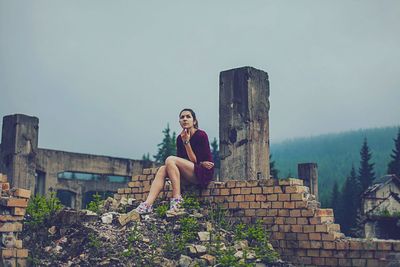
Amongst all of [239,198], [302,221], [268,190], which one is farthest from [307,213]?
[239,198]

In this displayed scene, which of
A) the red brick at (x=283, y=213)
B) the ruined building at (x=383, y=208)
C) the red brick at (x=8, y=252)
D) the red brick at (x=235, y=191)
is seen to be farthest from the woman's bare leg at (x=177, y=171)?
the ruined building at (x=383, y=208)

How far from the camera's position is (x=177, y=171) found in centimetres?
733

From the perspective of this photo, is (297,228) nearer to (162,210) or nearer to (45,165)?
(162,210)

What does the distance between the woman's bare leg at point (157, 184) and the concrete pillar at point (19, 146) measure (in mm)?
5281

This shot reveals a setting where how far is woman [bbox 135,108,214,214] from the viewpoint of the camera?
24.0 feet

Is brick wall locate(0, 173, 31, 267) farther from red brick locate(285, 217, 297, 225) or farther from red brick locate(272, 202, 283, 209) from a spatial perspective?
red brick locate(285, 217, 297, 225)

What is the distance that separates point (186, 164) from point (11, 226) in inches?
90.7

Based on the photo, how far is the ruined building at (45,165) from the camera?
11.8 meters

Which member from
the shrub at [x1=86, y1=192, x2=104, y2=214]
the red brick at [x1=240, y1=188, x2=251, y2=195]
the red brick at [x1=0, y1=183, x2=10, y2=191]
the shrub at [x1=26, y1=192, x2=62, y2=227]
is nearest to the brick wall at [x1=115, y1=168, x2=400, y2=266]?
the red brick at [x1=240, y1=188, x2=251, y2=195]

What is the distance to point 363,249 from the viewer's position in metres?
6.39

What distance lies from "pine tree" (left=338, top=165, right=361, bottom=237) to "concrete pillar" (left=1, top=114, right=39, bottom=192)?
16113 millimetres

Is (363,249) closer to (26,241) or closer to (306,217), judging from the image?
(306,217)

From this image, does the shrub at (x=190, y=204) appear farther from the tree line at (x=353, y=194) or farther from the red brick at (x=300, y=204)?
the tree line at (x=353, y=194)

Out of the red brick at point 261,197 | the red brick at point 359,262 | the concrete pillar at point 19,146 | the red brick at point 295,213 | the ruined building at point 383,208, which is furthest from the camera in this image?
the ruined building at point 383,208
